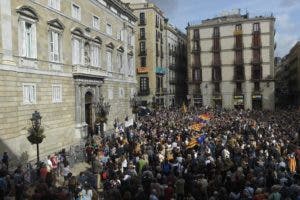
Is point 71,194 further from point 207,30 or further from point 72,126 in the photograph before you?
point 207,30

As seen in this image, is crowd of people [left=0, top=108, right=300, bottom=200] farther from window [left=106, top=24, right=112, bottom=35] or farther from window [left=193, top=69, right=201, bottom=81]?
window [left=193, top=69, right=201, bottom=81]

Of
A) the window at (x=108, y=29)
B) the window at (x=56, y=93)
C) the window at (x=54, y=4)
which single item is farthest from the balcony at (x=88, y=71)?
the window at (x=54, y=4)

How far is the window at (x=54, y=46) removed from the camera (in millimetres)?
29484

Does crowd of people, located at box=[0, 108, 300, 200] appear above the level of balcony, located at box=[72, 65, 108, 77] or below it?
below

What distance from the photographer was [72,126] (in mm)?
32750

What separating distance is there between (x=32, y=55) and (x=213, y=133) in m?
12.0

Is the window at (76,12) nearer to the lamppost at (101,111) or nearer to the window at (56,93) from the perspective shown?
the window at (56,93)

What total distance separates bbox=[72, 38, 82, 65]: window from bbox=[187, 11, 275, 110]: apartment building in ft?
131

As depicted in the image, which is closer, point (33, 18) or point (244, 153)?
point (244, 153)

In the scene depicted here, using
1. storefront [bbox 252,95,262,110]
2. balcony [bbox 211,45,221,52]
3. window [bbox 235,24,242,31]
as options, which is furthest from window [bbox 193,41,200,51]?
storefront [bbox 252,95,262,110]

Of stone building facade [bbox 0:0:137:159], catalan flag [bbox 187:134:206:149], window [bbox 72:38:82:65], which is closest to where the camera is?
catalan flag [bbox 187:134:206:149]

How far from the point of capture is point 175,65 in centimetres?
7688

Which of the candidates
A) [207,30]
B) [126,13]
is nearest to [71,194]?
[126,13]

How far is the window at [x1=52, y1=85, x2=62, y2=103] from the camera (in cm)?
2948
